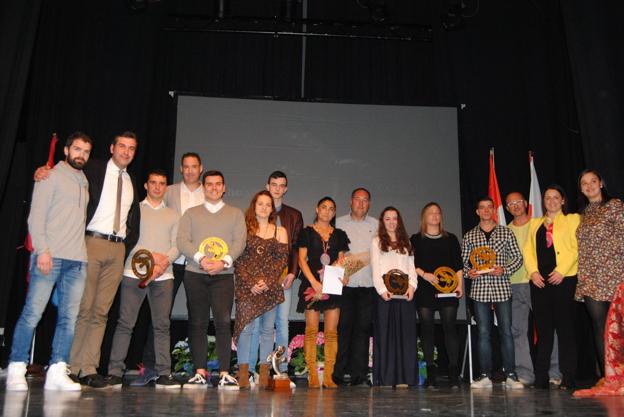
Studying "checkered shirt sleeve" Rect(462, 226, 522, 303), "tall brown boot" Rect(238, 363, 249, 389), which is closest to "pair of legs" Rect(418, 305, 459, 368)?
"checkered shirt sleeve" Rect(462, 226, 522, 303)

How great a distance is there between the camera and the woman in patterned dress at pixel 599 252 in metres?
3.95

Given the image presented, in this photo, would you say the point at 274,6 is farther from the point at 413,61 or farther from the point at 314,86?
the point at 413,61

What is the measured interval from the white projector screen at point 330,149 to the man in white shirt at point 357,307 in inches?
32.6

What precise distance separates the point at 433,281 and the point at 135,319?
2.24 meters

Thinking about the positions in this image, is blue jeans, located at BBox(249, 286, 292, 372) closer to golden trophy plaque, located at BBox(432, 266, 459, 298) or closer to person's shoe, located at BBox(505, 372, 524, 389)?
golden trophy plaque, located at BBox(432, 266, 459, 298)

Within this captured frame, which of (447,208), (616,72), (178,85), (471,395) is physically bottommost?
(471,395)

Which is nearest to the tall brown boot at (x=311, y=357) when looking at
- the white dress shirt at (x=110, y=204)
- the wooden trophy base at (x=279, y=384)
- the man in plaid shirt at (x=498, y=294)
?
the wooden trophy base at (x=279, y=384)

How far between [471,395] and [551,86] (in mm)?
4197

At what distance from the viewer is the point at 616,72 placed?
487cm

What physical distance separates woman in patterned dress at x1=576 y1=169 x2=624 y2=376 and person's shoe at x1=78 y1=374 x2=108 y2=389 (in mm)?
3124

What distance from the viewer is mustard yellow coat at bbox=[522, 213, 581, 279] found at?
4.45 metres

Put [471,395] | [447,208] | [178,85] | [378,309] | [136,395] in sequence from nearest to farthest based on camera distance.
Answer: [136,395] → [471,395] → [378,309] → [447,208] → [178,85]

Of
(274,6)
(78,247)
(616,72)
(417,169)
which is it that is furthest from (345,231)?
(274,6)

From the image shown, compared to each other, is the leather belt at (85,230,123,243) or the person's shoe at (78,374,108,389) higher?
the leather belt at (85,230,123,243)
